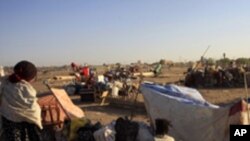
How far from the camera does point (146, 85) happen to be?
9.91 metres

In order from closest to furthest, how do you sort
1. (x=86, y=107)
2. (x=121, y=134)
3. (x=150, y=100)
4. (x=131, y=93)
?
(x=121, y=134) < (x=150, y=100) < (x=86, y=107) < (x=131, y=93)

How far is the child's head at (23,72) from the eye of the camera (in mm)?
5898

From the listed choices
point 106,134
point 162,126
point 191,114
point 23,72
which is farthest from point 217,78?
point 23,72

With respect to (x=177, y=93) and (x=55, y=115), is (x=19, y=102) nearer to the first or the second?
(x=55, y=115)

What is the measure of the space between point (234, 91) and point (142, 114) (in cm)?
966

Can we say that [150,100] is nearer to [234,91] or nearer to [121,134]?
[121,134]

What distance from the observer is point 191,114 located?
8.48 m

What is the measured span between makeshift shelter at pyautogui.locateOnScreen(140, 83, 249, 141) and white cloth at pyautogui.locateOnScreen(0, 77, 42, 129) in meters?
3.43

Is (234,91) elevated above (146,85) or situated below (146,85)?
below

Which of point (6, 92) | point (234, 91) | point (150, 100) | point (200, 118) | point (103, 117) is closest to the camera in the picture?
point (6, 92)

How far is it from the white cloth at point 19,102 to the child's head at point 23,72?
0.06 m

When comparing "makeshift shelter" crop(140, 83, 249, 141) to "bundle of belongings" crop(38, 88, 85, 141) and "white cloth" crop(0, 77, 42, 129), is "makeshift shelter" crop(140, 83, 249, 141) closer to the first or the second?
"bundle of belongings" crop(38, 88, 85, 141)

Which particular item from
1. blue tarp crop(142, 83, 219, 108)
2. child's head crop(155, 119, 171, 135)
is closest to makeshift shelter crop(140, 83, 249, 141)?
blue tarp crop(142, 83, 219, 108)

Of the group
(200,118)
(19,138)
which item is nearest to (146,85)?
(200,118)
